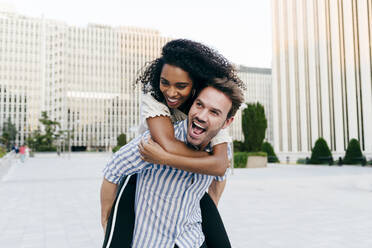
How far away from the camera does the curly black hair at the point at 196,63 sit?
138 cm

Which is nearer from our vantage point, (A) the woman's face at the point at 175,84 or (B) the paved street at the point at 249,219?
(A) the woman's face at the point at 175,84

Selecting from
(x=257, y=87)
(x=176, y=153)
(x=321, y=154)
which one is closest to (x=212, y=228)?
(x=176, y=153)

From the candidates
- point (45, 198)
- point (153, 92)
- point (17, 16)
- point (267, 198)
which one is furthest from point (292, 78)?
point (17, 16)

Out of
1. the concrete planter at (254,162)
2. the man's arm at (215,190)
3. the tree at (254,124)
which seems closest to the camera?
the man's arm at (215,190)

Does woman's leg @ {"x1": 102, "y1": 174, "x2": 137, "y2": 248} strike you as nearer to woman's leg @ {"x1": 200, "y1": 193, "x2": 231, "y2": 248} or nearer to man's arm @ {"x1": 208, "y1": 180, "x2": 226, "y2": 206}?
woman's leg @ {"x1": 200, "y1": 193, "x2": 231, "y2": 248}

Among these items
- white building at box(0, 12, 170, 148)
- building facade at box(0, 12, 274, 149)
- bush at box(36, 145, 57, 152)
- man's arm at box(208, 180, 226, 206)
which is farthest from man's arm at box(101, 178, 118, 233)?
building facade at box(0, 12, 274, 149)

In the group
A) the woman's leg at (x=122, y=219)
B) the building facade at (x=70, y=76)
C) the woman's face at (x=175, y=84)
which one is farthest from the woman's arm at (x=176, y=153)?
the building facade at (x=70, y=76)

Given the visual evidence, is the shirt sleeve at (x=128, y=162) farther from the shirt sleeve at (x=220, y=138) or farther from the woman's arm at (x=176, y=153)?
the shirt sleeve at (x=220, y=138)

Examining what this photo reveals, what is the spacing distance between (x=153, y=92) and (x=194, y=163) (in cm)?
43

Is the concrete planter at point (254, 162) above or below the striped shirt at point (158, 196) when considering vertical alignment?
below

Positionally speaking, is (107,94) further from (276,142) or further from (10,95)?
(276,142)

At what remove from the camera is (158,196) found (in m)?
1.45

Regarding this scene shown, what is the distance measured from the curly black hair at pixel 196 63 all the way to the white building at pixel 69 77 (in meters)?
103

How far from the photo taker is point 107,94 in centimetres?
10594
